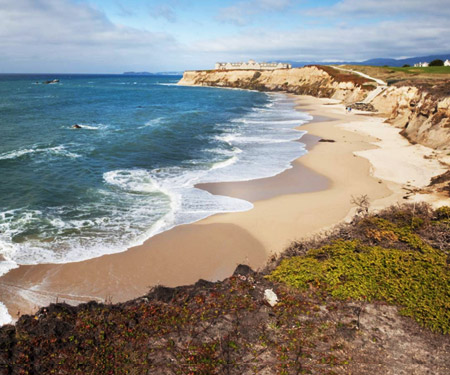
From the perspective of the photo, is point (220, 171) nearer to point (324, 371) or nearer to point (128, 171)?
point (128, 171)

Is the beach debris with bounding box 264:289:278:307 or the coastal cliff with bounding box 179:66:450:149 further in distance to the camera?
the coastal cliff with bounding box 179:66:450:149

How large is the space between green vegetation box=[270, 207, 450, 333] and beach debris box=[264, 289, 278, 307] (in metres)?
0.71

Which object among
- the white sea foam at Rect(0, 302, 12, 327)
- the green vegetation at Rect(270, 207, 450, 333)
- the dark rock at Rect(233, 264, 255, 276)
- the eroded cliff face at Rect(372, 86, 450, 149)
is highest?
the eroded cliff face at Rect(372, 86, 450, 149)

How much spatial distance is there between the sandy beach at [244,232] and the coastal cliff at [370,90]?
13.5 ft

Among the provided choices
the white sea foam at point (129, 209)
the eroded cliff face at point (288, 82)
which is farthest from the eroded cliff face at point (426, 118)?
the eroded cliff face at point (288, 82)

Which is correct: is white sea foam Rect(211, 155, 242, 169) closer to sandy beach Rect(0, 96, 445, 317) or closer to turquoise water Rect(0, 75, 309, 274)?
turquoise water Rect(0, 75, 309, 274)

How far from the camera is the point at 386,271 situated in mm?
8250

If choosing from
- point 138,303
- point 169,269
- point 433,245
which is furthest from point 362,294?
point 169,269


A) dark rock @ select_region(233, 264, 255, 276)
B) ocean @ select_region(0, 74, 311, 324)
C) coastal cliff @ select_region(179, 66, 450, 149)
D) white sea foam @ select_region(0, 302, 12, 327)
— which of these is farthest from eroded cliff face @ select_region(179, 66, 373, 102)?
white sea foam @ select_region(0, 302, 12, 327)

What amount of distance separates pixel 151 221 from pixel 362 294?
10590mm

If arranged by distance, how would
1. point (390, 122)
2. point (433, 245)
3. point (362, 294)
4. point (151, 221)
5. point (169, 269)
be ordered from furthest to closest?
point (390, 122)
point (151, 221)
point (169, 269)
point (433, 245)
point (362, 294)

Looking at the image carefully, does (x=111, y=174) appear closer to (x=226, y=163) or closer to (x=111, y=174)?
(x=111, y=174)

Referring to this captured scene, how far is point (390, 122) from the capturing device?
42.6 m

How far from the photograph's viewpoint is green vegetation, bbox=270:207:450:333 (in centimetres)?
733
